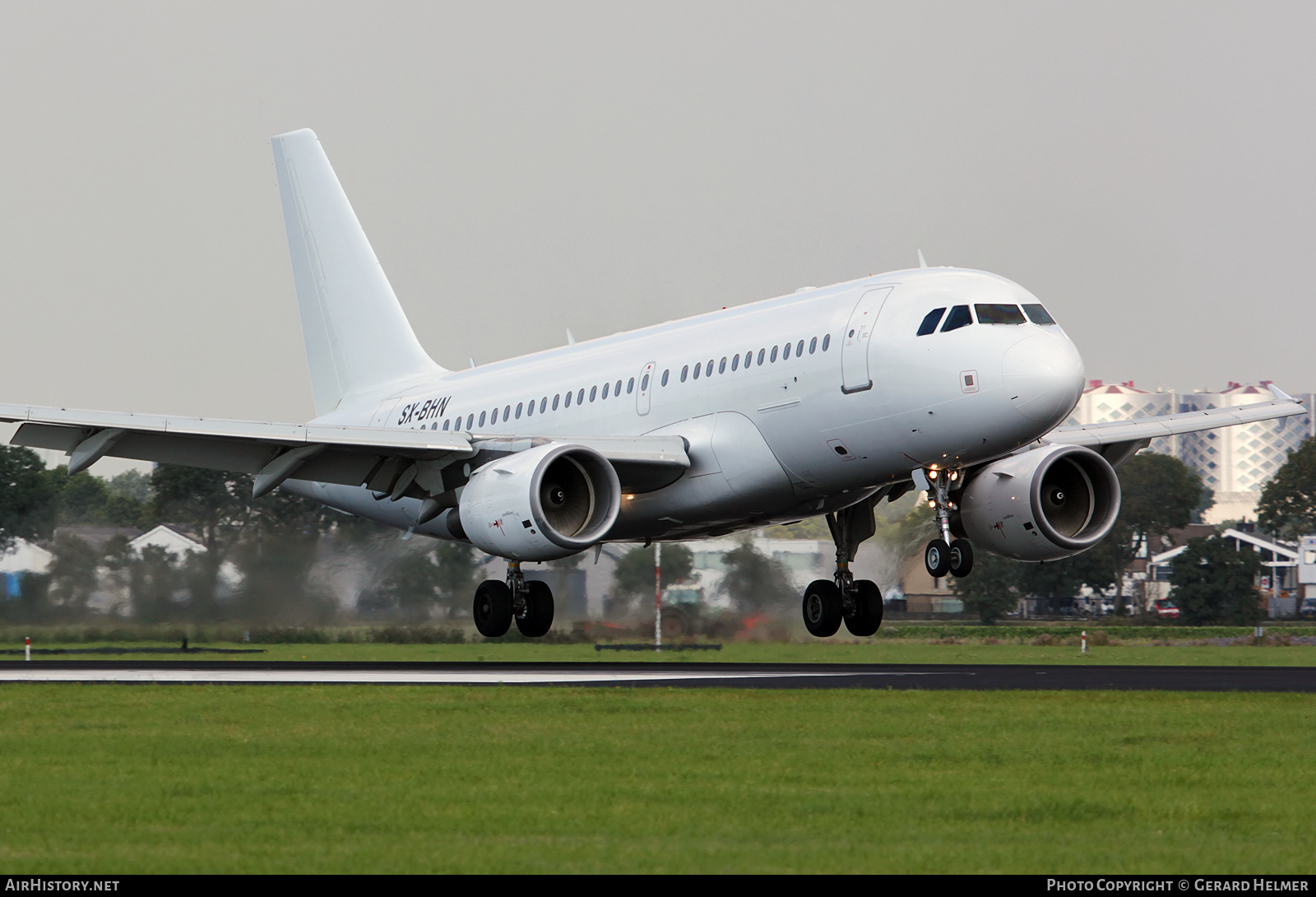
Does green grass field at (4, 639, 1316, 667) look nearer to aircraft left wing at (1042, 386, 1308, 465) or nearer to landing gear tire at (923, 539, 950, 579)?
aircraft left wing at (1042, 386, 1308, 465)

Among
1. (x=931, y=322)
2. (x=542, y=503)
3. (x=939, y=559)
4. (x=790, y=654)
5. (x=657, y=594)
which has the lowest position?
(x=790, y=654)

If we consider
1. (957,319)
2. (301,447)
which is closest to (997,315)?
(957,319)

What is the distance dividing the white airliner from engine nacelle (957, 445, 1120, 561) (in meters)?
0.04

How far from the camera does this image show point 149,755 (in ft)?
60.2

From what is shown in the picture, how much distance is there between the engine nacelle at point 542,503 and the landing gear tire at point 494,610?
3826 millimetres

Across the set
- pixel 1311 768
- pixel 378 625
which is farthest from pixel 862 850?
pixel 378 625

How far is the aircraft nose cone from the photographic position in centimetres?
2542

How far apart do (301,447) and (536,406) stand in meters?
5.04

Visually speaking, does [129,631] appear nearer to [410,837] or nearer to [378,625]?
[378,625]

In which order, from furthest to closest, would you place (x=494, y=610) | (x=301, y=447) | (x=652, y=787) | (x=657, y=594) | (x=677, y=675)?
(x=657, y=594), (x=677, y=675), (x=494, y=610), (x=301, y=447), (x=652, y=787)

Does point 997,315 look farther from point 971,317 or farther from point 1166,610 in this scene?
point 1166,610

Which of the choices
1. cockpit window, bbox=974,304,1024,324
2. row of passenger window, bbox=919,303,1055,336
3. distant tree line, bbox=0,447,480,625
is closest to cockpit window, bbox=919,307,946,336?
row of passenger window, bbox=919,303,1055,336

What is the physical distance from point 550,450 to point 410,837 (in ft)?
53.2

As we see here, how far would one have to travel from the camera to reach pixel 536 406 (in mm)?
34438
